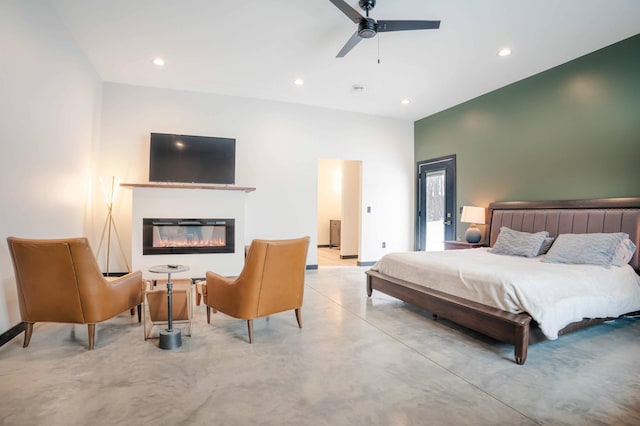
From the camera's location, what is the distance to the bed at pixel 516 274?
2.57 meters

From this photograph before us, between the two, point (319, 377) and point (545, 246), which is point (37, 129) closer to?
point (319, 377)

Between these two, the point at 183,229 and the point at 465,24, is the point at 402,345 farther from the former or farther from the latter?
the point at 183,229

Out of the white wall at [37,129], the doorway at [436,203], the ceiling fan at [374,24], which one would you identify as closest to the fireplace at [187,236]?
the white wall at [37,129]

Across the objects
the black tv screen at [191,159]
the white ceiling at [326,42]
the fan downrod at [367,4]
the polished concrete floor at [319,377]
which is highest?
the white ceiling at [326,42]

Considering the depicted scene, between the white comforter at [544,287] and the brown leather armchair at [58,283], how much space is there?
297cm

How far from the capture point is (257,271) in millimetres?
2764

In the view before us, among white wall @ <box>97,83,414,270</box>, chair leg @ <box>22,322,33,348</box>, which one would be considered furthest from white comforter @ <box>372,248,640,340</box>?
chair leg @ <box>22,322,33,348</box>

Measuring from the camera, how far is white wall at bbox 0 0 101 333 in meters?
2.75

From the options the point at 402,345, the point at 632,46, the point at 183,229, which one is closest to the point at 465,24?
the point at 632,46

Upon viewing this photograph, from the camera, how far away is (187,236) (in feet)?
17.3

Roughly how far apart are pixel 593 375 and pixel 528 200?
3191 millimetres

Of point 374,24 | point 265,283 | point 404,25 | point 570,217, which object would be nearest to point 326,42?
point 374,24

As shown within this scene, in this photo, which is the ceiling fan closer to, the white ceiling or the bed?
the white ceiling

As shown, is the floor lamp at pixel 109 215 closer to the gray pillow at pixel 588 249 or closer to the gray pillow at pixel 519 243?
the gray pillow at pixel 519 243
